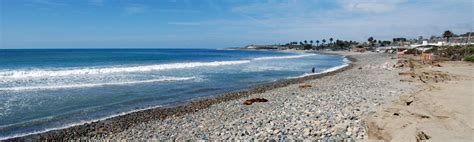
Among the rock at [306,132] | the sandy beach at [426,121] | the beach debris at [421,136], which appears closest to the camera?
the beach debris at [421,136]

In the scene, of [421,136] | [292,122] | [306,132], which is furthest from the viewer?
[292,122]

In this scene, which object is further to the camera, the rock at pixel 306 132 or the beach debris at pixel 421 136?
the rock at pixel 306 132

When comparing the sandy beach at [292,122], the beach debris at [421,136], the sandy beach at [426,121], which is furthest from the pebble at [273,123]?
the beach debris at [421,136]

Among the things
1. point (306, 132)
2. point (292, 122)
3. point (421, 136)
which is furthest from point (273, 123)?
point (421, 136)

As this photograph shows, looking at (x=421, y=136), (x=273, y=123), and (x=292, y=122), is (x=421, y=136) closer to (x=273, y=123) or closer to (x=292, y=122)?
(x=292, y=122)

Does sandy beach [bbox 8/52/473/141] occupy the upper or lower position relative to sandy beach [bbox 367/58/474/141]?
lower

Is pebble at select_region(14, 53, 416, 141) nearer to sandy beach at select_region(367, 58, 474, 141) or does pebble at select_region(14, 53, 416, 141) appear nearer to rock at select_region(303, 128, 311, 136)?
rock at select_region(303, 128, 311, 136)

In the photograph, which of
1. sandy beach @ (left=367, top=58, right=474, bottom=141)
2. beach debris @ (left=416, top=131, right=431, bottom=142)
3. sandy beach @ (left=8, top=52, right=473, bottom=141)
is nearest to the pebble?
sandy beach @ (left=8, top=52, right=473, bottom=141)

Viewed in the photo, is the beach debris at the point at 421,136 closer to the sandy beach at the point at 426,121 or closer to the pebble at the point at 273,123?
the sandy beach at the point at 426,121

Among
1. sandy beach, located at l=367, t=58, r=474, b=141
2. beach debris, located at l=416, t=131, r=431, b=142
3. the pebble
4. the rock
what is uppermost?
beach debris, located at l=416, t=131, r=431, b=142

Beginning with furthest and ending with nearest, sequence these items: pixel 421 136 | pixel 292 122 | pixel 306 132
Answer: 1. pixel 292 122
2. pixel 306 132
3. pixel 421 136

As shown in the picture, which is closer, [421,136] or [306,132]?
[421,136]

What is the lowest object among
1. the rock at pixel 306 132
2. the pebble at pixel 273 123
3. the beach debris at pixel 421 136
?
the pebble at pixel 273 123

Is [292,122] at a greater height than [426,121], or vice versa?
[426,121]
